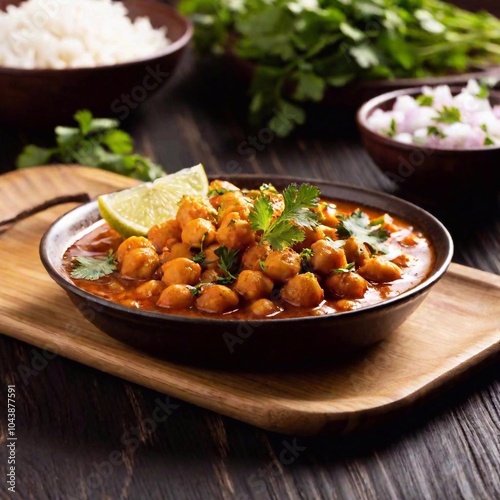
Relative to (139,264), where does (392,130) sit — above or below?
below

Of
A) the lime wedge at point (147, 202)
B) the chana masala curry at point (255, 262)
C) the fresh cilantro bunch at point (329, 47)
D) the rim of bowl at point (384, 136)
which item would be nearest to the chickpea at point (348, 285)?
the chana masala curry at point (255, 262)

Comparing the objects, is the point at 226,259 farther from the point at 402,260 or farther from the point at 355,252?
the point at 402,260

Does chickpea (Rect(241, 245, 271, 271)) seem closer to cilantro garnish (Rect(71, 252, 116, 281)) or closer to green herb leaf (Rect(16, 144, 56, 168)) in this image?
cilantro garnish (Rect(71, 252, 116, 281))

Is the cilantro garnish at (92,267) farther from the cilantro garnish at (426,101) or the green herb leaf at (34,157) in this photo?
the cilantro garnish at (426,101)

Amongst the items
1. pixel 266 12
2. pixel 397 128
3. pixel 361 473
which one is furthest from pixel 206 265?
pixel 266 12

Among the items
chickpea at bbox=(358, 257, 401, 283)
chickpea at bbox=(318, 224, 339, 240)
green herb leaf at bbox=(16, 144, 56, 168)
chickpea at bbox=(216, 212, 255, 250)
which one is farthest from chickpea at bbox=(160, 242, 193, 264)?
green herb leaf at bbox=(16, 144, 56, 168)

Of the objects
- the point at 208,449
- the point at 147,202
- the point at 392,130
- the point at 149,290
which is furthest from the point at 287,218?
the point at 392,130

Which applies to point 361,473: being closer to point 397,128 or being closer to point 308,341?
point 308,341
